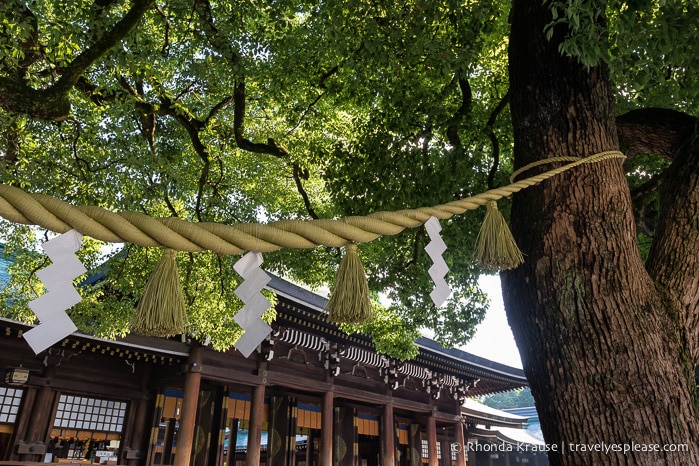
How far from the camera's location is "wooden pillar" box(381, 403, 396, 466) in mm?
11867

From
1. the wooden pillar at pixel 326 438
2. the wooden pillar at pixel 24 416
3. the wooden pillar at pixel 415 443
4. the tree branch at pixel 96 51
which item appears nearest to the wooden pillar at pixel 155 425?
the wooden pillar at pixel 24 416

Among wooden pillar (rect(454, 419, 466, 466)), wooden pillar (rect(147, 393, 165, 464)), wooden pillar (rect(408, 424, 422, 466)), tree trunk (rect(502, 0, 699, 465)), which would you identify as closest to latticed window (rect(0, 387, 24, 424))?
wooden pillar (rect(147, 393, 165, 464))

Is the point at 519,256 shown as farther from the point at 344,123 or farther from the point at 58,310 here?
the point at 344,123

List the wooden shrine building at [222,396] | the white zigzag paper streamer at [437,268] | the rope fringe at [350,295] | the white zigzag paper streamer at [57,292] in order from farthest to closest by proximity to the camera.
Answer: the wooden shrine building at [222,396] < the white zigzag paper streamer at [437,268] < the rope fringe at [350,295] < the white zigzag paper streamer at [57,292]

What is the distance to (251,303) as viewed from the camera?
59.7 inches

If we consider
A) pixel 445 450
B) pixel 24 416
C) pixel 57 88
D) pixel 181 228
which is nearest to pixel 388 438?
pixel 445 450

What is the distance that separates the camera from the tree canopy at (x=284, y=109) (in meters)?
4.11

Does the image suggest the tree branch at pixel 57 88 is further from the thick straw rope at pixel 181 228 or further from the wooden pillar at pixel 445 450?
the wooden pillar at pixel 445 450

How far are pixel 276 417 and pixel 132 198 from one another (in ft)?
24.0

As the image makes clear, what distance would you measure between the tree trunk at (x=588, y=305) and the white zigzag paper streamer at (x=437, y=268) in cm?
63

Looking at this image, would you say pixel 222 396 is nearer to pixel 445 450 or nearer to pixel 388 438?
pixel 388 438

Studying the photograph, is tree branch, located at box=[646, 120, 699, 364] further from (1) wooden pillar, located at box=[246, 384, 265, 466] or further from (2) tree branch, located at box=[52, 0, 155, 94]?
(1) wooden pillar, located at box=[246, 384, 265, 466]

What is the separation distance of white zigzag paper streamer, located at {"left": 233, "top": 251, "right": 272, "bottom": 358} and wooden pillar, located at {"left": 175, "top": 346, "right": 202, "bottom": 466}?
7482 mm

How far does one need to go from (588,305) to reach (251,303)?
1.53m
